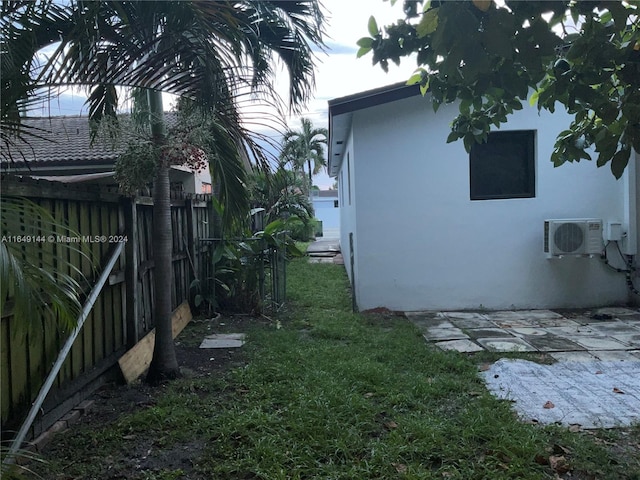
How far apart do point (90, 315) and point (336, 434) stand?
2144 mm

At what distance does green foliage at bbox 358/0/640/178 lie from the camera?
5.93ft

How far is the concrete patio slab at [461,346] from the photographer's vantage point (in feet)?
16.6

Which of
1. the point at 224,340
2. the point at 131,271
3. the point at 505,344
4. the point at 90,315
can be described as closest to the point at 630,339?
the point at 505,344

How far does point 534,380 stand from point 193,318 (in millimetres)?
4429

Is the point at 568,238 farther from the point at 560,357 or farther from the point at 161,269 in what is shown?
the point at 161,269

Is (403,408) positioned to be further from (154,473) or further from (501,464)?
(154,473)

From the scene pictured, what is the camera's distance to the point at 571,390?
3.86 meters

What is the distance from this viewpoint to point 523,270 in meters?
7.27

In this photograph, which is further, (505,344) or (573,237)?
(573,237)

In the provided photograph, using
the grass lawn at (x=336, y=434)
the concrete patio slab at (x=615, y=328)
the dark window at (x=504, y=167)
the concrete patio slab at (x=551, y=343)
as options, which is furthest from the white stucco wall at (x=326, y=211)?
the grass lawn at (x=336, y=434)

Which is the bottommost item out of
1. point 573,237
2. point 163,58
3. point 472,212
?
point 573,237

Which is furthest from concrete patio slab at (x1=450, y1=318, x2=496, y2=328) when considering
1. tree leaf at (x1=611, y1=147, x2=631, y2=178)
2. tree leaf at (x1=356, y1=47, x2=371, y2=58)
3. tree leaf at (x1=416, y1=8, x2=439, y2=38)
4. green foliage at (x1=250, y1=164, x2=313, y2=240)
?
tree leaf at (x1=416, y1=8, x2=439, y2=38)

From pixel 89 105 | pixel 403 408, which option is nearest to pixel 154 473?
pixel 403 408

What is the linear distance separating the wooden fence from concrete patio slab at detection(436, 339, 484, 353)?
10.6 feet
